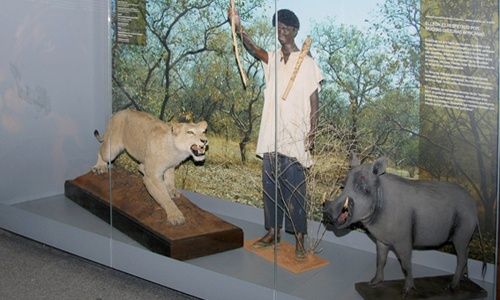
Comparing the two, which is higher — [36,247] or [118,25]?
[118,25]

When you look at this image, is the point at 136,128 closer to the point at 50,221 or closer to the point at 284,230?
the point at 50,221

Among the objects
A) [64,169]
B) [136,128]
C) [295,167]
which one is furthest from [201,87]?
[64,169]

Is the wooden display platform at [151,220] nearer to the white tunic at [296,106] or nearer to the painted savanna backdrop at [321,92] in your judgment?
the painted savanna backdrop at [321,92]

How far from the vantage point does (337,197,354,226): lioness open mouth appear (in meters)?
2.87

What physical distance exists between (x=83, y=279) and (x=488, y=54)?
100 inches

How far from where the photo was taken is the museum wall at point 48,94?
439 centimetres

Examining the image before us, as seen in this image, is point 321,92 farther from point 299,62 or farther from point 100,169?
point 100,169

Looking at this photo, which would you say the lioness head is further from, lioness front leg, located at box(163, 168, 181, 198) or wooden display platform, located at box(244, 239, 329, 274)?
wooden display platform, located at box(244, 239, 329, 274)

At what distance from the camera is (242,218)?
3787mm

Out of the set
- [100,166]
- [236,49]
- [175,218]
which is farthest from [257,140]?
[100,166]

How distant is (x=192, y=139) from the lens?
3605 millimetres

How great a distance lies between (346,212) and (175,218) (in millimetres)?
1126

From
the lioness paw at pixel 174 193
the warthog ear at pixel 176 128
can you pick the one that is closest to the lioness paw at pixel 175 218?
the lioness paw at pixel 174 193

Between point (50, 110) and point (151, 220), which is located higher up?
point (50, 110)
